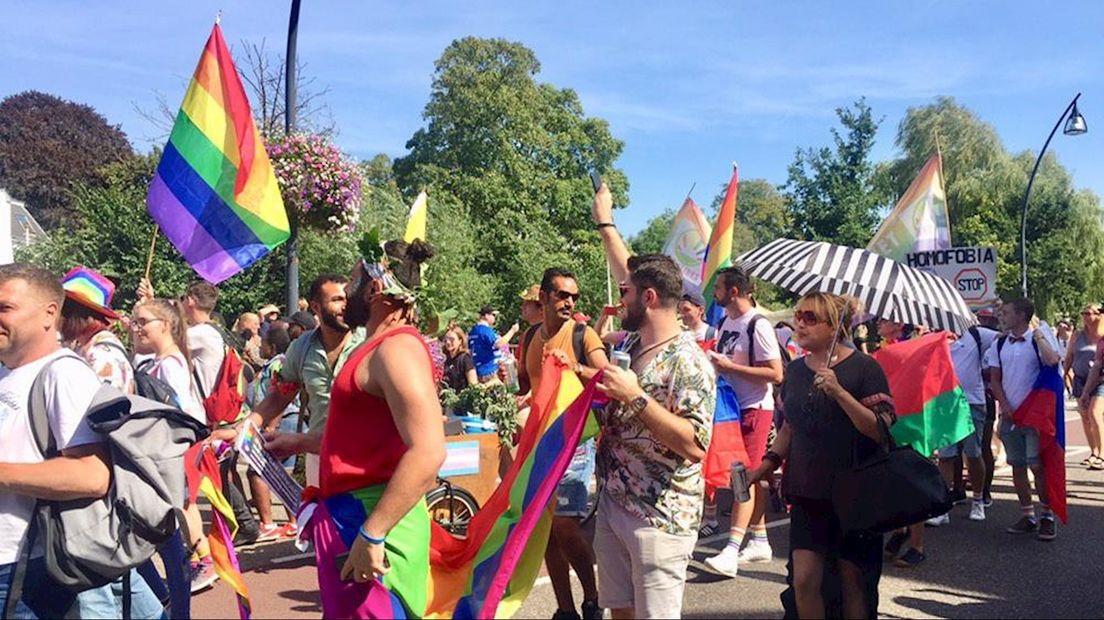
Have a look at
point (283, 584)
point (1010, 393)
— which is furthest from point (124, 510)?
point (1010, 393)

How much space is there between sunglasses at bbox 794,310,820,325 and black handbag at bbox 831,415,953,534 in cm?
54

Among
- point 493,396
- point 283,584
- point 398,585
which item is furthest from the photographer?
point 493,396

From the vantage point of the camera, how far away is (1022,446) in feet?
25.4

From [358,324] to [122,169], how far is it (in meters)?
25.5

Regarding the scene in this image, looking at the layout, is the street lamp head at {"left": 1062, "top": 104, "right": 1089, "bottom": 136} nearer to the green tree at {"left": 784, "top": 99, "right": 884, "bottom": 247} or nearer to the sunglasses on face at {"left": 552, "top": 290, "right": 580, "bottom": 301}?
the green tree at {"left": 784, "top": 99, "right": 884, "bottom": 247}

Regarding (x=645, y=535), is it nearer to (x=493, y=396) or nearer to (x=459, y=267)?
(x=493, y=396)

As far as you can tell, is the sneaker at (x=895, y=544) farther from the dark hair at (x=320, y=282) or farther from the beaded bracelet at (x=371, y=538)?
the beaded bracelet at (x=371, y=538)

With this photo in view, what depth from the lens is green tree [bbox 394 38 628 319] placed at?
3625cm

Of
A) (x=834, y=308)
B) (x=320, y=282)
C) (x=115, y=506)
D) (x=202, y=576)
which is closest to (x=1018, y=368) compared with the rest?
(x=834, y=308)

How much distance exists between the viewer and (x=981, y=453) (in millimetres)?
8445

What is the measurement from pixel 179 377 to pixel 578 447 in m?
2.58

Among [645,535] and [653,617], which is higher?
[645,535]

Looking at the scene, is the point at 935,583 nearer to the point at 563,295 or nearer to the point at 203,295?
the point at 563,295

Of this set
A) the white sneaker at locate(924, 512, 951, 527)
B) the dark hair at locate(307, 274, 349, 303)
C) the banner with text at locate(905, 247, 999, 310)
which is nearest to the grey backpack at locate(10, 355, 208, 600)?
the dark hair at locate(307, 274, 349, 303)
